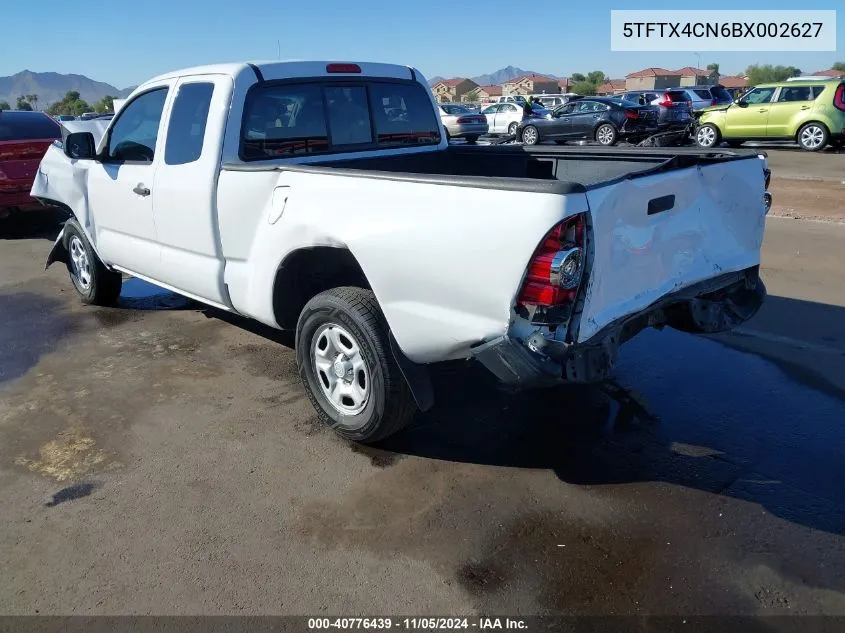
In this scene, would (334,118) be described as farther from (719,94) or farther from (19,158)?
(719,94)

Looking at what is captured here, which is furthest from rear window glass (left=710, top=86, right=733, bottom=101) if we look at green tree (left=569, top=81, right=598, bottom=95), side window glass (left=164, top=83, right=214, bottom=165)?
green tree (left=569, top=81, right=598, bottom=95)

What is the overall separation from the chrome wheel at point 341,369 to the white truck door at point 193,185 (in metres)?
0.99

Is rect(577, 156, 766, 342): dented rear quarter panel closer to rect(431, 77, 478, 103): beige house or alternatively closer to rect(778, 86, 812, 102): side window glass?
rect(778, 86, 812, 102): side window glass

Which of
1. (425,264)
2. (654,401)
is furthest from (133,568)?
(654,401)

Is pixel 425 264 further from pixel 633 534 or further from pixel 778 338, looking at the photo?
pixel 778 338

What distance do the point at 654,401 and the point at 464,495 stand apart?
62.1 inches

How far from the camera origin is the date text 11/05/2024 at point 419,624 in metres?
2.57

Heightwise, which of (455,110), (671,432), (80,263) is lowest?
(671,432)

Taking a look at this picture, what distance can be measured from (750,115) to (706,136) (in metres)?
1.25

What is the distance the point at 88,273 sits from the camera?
6453 mm

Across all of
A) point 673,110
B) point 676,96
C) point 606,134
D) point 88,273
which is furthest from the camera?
point 676,96

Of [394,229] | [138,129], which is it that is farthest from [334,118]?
A: [394,229]

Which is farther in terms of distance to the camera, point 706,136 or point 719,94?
point 719,94

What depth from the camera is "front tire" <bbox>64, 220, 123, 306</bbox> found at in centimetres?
624
